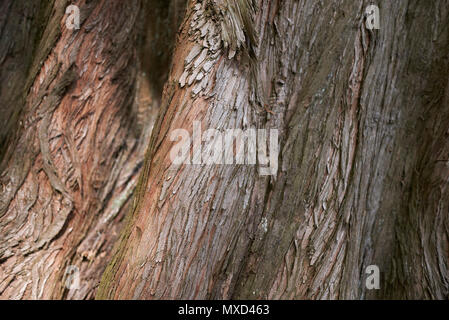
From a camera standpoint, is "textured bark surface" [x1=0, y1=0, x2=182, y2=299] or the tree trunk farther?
"textured bark surface" [x1=0, y1=0, x2=182, y2=299]

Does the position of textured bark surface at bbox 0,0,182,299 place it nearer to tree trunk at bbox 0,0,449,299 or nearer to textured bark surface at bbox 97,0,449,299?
tree trunk at bbox 0,0,449,299

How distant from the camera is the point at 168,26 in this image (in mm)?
3191

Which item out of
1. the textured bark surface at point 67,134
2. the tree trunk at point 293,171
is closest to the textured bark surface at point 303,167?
the tree trunk at point 293,171

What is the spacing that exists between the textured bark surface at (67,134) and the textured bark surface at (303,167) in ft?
2.03

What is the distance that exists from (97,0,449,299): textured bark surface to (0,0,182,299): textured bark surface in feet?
2.03

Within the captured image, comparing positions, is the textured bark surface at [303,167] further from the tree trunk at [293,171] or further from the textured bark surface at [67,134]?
the textured bark surface at [67,134]

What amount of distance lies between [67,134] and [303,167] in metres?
1.46

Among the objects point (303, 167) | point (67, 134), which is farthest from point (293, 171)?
point (67, 134)

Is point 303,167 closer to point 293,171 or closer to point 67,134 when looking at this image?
point 293,171

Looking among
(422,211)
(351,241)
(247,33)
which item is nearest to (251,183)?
(351,241)

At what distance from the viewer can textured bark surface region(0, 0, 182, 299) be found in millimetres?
2488

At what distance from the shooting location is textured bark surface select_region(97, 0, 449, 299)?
198 cm

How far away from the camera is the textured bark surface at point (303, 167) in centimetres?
198

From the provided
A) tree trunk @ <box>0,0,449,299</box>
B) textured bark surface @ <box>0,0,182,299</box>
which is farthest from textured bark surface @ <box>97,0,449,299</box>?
textured bark surface @ <box>0,0,182,299</box>
